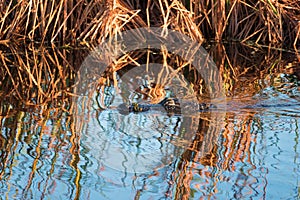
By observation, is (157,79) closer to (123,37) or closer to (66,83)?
(66,83)

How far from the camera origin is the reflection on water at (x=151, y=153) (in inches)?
92.0

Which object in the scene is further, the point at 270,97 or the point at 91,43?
the point at 91,43

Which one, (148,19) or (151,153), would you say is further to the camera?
(148,19)

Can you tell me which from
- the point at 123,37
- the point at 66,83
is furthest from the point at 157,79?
the point at 123,37

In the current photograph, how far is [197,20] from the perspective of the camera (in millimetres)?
5707

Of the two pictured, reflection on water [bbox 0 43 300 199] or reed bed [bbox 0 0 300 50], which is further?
reed bed [bbox 0 0 300 50]

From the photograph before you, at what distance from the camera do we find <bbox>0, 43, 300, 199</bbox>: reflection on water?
2338 millimetres

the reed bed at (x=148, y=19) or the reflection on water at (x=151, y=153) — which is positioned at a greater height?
the reed bed at (x=148, y=19)

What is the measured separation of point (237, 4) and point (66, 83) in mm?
2135

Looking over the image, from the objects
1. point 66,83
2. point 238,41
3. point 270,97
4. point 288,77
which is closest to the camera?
point 270,97

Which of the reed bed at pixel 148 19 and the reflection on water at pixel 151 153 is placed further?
the reed bed at pixel 148 19

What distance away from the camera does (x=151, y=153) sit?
278 cm

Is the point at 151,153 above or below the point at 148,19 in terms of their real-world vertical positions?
below

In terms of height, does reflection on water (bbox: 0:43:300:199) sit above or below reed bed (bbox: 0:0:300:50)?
below
